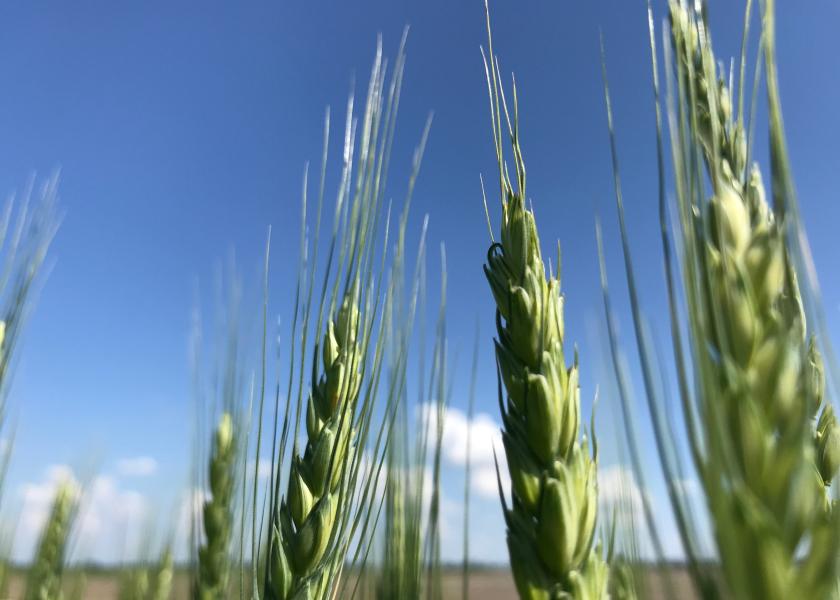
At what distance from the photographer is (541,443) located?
103 cm

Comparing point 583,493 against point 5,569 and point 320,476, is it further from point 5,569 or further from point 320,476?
point 5,569

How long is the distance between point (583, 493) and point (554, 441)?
0.30ft

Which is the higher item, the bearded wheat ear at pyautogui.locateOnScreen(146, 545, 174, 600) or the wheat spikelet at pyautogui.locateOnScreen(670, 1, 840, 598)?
the wheat spikelet at pyautogui.locateOnScreen(670, 1, 840, 598)

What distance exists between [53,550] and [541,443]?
432 cm

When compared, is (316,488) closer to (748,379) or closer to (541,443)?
(541,443)

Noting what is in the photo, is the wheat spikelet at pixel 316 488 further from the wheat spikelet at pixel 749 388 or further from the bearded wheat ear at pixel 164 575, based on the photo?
the bearded wheat ear at pixel 164 575

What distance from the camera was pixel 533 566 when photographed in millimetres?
976

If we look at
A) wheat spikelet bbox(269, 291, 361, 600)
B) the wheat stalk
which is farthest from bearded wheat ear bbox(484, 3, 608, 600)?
the wheat stalk

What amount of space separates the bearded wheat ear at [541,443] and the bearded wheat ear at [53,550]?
361cm

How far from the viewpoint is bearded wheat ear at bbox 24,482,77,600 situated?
3.92 m

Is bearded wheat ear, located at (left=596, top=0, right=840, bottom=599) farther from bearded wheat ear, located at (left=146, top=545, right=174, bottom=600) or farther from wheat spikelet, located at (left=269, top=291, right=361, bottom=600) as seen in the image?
bearded wheat ear, located at (left=146, top=545, right=174, bottom=600)

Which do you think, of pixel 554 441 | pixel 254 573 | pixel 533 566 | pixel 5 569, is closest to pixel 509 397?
pixel 554 441

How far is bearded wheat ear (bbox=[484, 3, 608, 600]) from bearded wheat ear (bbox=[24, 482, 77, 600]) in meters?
3.61

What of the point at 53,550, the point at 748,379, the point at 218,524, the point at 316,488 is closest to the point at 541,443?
the point at 748,379
